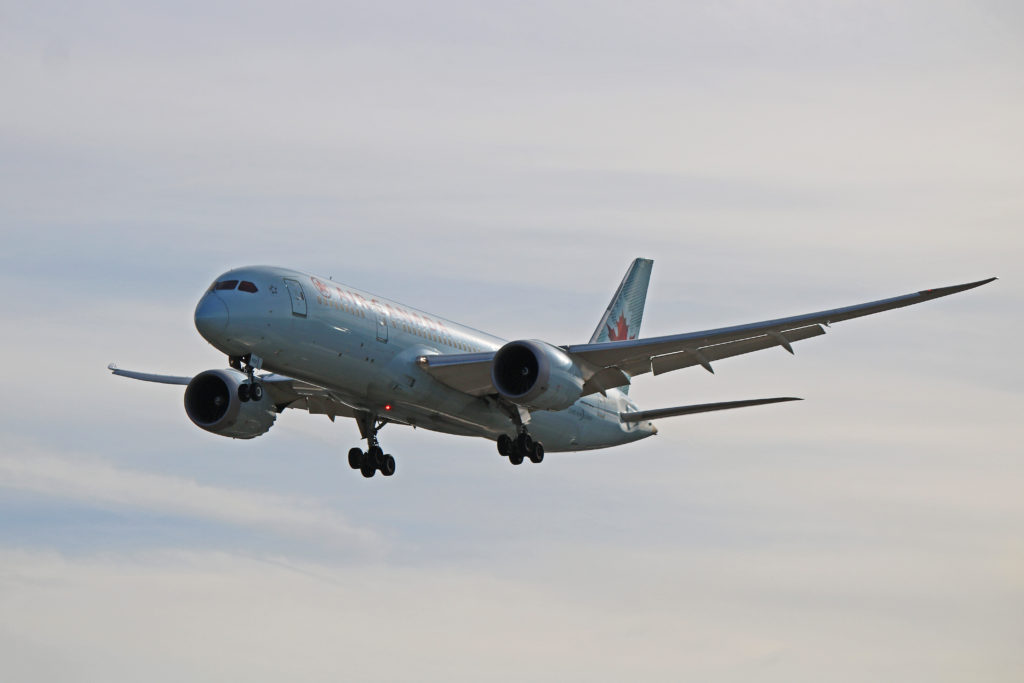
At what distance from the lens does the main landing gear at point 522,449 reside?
1890 inches

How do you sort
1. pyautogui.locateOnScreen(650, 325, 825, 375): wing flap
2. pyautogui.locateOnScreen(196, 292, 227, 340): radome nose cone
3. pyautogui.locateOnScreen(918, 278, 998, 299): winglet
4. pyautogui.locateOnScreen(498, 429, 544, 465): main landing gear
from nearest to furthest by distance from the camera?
pyautogui.locateOnScreen(918, 278, 998, 299): winglet, pyautogui.locateOnScreen(196, 292, 227, 340): radome nose cone, pyautogui.locateOnScreen(650, 325, 825, 375): wing flap, pyautogui.locateOnScreen(498, 429, 544, 465): main landing gear

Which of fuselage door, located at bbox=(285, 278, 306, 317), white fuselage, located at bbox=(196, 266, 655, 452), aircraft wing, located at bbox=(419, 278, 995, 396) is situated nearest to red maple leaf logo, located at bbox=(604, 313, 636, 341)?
white fuselage, located at bbox=(196, 266, 655, 452)

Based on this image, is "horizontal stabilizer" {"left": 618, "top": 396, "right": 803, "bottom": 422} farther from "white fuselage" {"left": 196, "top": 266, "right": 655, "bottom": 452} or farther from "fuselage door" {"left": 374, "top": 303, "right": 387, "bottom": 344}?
"fuselage door" {"left": 374, "top": 303, "right": 387, "bottom": 344}

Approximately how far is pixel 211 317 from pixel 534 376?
9859mm

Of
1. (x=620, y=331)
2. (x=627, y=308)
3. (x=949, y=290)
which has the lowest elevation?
(x=949, y=290)

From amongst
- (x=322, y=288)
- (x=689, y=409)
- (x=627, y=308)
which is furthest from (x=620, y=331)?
(x=322, y=288)

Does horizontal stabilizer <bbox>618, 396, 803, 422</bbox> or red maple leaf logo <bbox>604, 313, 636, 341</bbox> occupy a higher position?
red maple leaf logo <bbox>604, 313, 636, 341</bbox>

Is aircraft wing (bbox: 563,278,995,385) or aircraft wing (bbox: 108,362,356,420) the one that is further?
aircraft wing (bbox: 108,362,356,420)

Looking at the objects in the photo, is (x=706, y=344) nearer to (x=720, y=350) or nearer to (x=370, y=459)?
(x=720, y=350)

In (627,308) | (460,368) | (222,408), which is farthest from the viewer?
(627,308)

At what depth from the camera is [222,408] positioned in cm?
5059

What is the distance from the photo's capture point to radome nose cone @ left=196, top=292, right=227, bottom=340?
132ft

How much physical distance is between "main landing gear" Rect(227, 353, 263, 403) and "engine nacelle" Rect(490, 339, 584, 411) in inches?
277

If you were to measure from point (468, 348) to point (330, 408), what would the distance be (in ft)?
20.0
